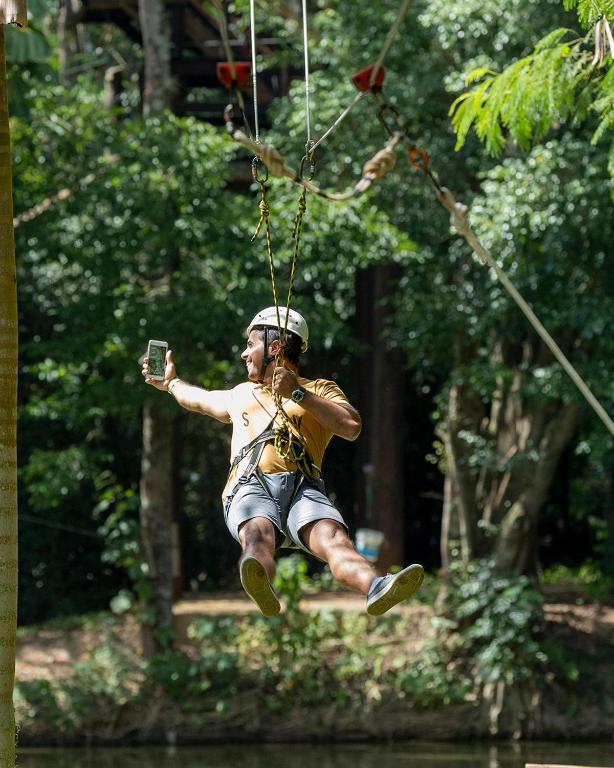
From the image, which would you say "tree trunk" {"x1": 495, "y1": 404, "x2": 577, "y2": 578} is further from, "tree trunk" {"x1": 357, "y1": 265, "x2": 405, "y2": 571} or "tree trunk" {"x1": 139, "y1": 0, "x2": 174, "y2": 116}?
"tree trunk" {"x1": 139, "y1": 0, "x2": 174, "y2": 116}

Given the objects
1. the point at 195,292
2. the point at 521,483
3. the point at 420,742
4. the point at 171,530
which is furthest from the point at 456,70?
the point at 420,742

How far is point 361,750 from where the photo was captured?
12.8m

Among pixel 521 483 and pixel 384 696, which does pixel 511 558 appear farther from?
pixel 384 696

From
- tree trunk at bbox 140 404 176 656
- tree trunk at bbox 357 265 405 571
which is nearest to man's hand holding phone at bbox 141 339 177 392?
tree trunk at bbox 140 404 176 656

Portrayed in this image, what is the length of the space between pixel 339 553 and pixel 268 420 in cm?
76

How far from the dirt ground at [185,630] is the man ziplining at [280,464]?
26.1 ft

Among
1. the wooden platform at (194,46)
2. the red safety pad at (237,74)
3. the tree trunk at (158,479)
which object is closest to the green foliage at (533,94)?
the red safety pad at (237,74)

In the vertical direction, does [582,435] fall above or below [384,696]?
above

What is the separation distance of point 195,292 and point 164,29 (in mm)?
2986

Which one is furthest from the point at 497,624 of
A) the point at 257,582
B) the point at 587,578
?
the point at 257,582

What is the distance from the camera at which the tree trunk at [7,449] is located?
608 cm

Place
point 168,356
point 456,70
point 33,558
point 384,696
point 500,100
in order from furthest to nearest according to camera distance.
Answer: point 33,558 < point 384,696 < point 456,70 < point 500,100 < point 168,356

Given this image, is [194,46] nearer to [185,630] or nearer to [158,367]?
[185,630]

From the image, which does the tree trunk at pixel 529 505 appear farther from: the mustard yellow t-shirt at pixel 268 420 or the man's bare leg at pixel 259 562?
the man's bare leg at pixel 259 562
